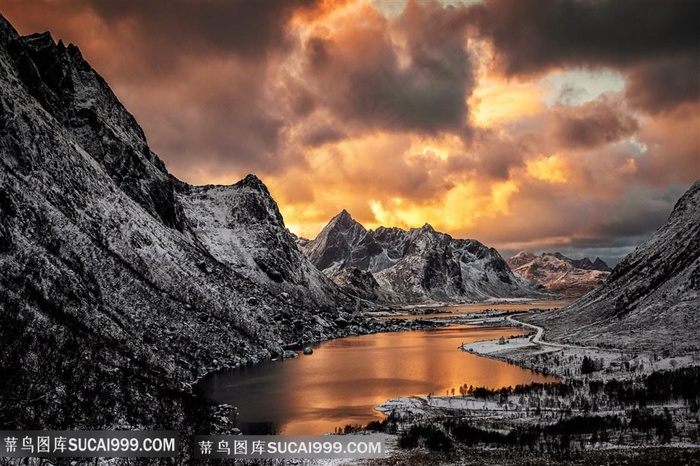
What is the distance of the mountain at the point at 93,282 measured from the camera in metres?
50.2

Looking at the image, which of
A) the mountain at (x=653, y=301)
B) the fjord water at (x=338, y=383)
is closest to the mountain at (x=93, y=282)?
the fjord water at (x=338, y=383)

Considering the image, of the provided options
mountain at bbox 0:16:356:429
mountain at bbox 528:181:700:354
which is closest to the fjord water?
mountain at bbox 0:16:356:429

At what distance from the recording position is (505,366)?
97.5m

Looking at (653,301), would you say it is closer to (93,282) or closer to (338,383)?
(338,383)

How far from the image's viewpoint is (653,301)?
116 m

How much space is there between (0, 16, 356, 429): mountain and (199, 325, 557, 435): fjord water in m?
8.31

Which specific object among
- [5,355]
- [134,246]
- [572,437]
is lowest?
[572,437]

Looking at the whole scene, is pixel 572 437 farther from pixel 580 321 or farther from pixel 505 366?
pixel 580 321

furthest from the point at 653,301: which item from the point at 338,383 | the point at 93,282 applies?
the point at 93,282

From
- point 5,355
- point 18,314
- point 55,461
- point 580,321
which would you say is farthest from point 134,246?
point 580,321

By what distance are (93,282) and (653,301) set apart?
11988 cm

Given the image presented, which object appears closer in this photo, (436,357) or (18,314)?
(18,314)

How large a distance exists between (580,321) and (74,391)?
429 ft

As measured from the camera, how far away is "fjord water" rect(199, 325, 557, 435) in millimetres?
61625
